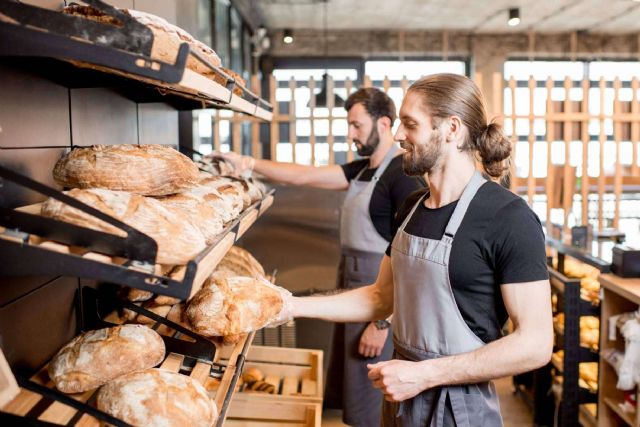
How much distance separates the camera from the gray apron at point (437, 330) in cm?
170

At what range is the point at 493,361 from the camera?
161 cm

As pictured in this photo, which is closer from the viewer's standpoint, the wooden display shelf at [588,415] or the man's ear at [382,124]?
the man's ear at [382,124]

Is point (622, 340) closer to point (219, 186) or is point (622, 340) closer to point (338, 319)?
point (338, 319)

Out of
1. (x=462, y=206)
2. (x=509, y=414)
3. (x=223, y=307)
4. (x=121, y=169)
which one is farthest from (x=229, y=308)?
(x=509, y=414)

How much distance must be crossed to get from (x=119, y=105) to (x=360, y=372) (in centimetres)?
176

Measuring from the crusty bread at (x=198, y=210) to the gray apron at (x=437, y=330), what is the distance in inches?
25.6

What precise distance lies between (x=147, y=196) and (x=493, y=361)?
0.96m

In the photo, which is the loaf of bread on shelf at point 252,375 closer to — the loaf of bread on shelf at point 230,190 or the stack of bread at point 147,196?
the loaf of bread on shelf at point 230,190

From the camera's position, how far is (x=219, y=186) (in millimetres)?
1697

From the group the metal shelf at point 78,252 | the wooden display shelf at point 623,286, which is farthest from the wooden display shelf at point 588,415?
the metal shelf at point 78,252

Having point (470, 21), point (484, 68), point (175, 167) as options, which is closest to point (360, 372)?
point (175, 167)

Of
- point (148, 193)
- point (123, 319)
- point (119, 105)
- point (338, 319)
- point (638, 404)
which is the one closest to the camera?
point (148, 193)

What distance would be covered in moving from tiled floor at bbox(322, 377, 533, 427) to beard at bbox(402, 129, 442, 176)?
256cm

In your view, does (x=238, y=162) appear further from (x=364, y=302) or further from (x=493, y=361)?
(x=493, y=361)
